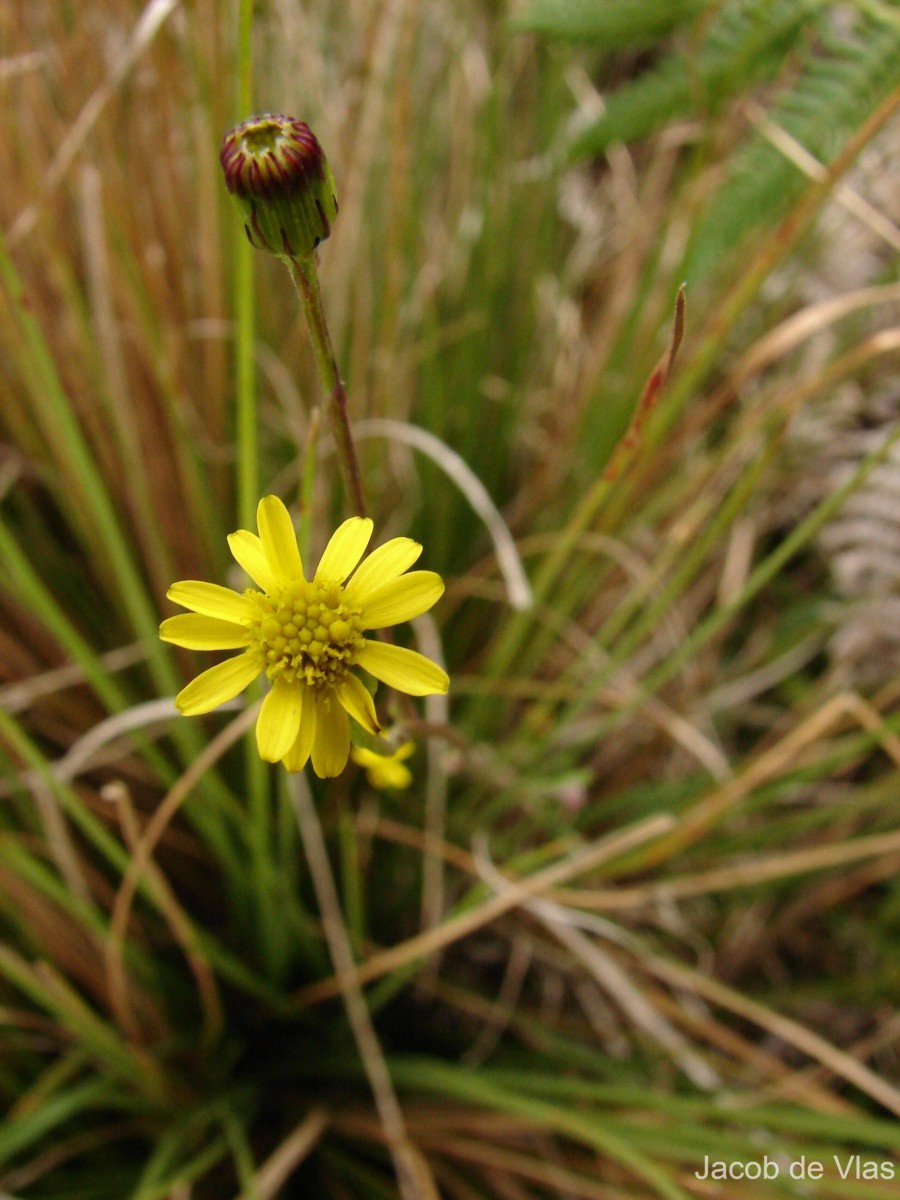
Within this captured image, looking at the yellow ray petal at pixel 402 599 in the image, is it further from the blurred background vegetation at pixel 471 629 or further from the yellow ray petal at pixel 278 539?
the blurred background vegetation at pixel 471 629

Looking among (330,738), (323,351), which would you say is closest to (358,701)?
(330,738)

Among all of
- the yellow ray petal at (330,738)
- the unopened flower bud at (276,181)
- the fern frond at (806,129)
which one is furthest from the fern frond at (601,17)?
the yellow ray petal at (330,738)

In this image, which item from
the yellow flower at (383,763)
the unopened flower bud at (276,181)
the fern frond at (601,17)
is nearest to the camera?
the unopened flower bud at (276,181)

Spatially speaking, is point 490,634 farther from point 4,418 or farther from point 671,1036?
point 4,418

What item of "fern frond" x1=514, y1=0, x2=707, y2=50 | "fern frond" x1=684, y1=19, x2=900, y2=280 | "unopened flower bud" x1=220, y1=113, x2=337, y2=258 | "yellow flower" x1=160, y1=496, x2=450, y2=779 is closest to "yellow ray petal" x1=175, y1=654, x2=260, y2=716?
"yellow flower" x1=160, y1=496, x2=450, y2=779

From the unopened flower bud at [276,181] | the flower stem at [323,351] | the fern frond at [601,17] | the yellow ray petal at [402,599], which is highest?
the fern frond at [601,17]

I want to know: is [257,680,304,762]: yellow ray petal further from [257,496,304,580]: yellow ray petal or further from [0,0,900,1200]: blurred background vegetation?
[0,0,900,1200]: blurred background vegetation
